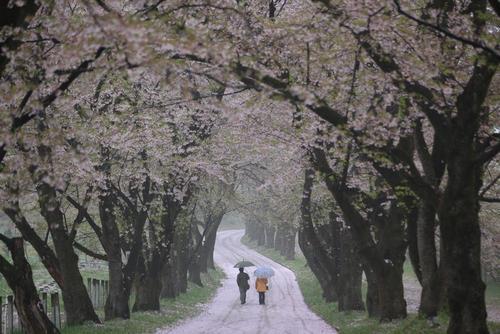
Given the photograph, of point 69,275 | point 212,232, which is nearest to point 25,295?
point 69,275

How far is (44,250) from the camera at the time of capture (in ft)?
58.3

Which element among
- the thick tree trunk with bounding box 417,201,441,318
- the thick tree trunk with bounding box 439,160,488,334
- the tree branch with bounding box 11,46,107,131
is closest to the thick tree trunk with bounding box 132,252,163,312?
the thick tree trunk with bounding box 417,201,441,318

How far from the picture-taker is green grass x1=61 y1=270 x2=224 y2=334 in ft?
57.7

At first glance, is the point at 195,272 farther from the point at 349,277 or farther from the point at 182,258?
the point at 349,277

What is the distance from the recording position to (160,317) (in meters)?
23.4

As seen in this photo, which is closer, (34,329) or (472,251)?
(472,251)

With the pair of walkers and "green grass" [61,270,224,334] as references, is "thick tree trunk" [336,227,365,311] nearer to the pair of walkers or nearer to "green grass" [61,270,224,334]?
"green grass" [61,270,224,334]

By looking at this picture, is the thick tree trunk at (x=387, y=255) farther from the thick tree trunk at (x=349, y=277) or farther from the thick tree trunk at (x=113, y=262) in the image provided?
the thick tree trunk at (x=113, y=262)

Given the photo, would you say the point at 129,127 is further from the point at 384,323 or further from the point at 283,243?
the point at 283,243

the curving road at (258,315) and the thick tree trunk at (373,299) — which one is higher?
the thick tree trunk at (373,299)

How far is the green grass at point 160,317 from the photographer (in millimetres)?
17594

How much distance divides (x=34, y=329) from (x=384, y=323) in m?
8.94

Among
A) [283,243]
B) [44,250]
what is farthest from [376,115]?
[283,243]

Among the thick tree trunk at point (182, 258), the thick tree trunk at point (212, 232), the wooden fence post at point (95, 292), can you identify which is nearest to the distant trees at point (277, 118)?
the wooden fence post at point (95, 292)
